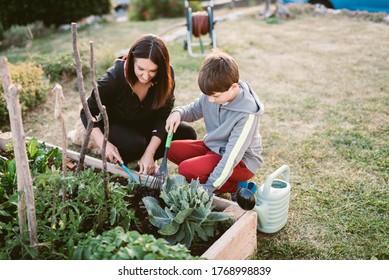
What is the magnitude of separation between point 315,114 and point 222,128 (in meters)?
1.81

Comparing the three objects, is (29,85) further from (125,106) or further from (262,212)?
(262,212)

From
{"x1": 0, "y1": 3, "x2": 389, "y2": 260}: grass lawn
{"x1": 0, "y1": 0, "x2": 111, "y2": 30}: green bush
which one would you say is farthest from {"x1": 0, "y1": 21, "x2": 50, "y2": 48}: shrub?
{"x1": 0, "y1": 0, "x2": 111, "y2": 30}: green bush

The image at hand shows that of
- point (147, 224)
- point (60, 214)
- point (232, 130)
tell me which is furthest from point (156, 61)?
point (60, 214)

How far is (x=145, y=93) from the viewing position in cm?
298

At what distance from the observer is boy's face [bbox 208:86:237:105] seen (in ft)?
8.00

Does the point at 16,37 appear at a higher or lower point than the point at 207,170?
higher

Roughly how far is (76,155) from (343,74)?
139 inches

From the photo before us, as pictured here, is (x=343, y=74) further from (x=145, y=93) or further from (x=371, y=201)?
(x=145, y=93)

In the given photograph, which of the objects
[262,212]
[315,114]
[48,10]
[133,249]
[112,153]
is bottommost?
[315,114]

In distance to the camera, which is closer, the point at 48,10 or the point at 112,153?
the point at 112,153

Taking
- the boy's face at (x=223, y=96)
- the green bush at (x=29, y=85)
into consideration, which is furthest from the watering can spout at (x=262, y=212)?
the green bush at (x=29, y=85)

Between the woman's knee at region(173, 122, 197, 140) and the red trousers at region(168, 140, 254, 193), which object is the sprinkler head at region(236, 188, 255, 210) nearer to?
the red trousers at region(168, 140, 254, 193)

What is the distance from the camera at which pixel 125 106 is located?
9.86ft
